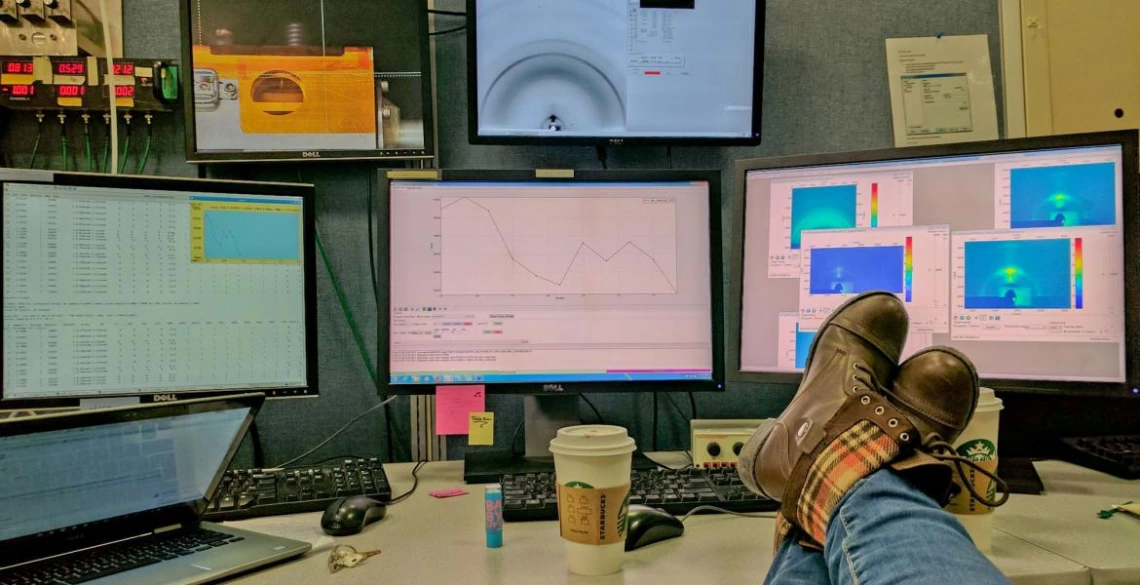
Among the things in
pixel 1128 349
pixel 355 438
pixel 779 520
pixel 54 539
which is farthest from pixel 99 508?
pixel 1128 349

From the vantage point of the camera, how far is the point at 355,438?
47.8 inches

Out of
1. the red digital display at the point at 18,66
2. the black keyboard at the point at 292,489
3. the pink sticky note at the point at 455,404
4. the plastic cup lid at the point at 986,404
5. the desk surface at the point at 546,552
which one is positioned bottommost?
the desk surface at the point at 546,552

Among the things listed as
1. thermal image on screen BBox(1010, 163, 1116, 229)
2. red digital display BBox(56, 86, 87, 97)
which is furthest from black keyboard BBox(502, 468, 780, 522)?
red digital display BBox(56, 86, 87, 97)

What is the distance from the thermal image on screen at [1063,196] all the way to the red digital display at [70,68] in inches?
54.8

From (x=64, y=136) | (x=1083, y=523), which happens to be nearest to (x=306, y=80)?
(x=64, y=136)

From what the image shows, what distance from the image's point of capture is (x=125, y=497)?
72 centimetres

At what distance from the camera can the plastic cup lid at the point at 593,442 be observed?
0.68m

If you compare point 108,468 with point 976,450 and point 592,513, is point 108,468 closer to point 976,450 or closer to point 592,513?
point 592,513

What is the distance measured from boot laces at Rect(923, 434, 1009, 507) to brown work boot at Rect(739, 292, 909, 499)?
0.30 feet

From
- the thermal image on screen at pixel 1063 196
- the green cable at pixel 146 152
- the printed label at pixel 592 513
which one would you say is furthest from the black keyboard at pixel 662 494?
the green cable at pixel 146 152

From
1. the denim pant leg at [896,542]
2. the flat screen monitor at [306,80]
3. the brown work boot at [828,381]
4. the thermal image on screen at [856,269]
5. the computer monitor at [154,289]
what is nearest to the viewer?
the denim pant leg at [896,542]

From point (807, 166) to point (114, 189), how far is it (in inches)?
38.2

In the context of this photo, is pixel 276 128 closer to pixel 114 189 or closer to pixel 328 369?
pixel 114 189

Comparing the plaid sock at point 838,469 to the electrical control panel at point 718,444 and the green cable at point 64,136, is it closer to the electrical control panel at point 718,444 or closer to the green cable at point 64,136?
the electrical control panel at point 718,444
